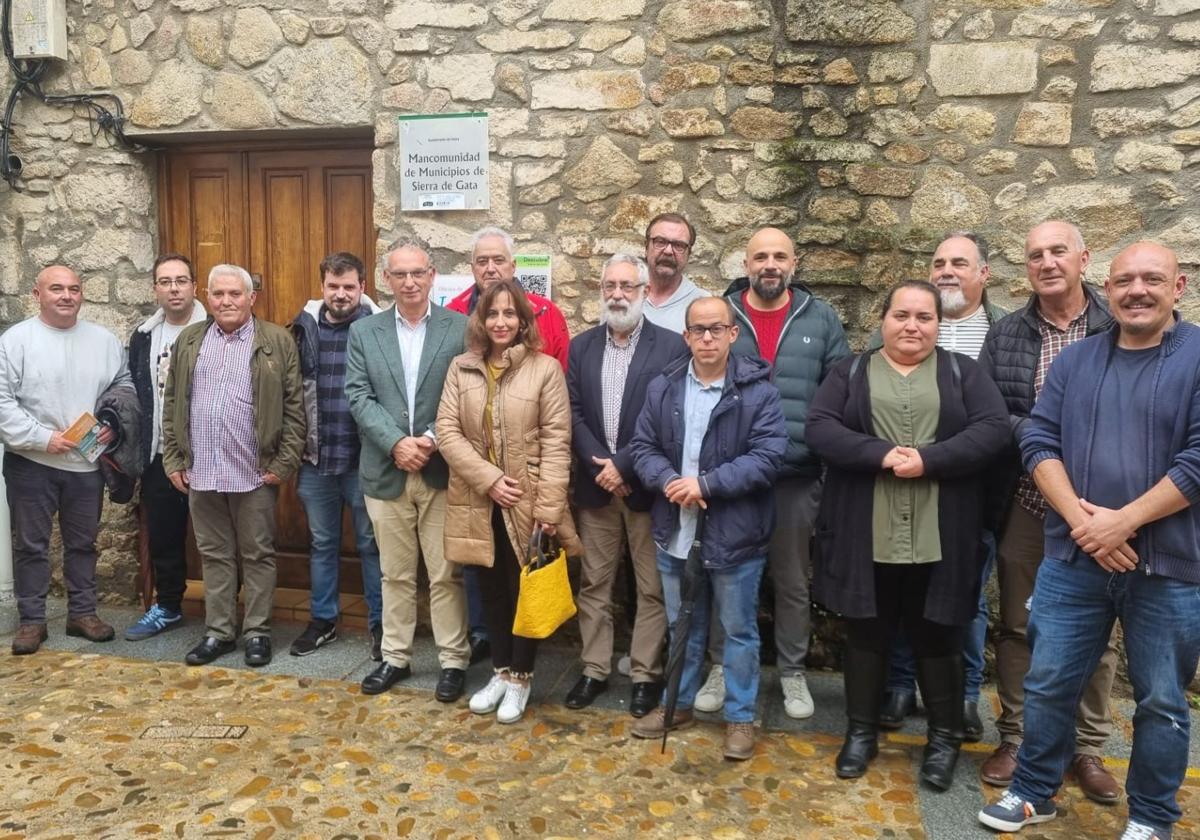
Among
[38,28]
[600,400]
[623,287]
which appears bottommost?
[600,400]

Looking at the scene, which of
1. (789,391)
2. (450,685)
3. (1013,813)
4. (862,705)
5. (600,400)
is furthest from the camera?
(450,685)

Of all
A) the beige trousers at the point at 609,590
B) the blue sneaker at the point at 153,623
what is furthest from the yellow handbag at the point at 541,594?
the blue sneaker at the point at 153,623

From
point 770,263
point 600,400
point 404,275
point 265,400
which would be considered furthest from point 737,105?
point 265,400

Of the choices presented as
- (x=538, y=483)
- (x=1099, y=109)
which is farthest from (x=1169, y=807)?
(x=1099, y=109)

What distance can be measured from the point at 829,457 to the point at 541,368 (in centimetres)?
111

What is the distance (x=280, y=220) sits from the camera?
491cm

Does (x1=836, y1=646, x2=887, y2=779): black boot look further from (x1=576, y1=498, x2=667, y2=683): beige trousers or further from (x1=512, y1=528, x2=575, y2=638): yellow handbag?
(x1=512, y1=528, x2=575, y2=638): yellow handbag

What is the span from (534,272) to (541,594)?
5.43 ft

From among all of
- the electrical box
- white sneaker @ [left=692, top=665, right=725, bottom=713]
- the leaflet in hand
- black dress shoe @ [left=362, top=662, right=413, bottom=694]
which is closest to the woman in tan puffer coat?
black dress shoe @ [left=362, top=662, right=413, bottom=694]

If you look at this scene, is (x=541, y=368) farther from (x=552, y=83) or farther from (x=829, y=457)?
(x=552, y=83)

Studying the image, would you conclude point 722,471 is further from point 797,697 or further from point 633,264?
point 797,697

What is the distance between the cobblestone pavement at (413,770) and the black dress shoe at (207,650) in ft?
0.41

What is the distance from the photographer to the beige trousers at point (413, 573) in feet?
12.4

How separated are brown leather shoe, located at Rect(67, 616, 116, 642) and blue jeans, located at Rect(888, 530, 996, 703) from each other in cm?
351
